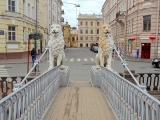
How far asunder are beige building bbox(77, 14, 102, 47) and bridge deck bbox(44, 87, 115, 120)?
78991 mm

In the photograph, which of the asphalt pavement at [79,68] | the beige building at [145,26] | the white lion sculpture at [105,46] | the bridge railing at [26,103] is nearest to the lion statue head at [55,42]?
the white lion sculpture at [105,46]

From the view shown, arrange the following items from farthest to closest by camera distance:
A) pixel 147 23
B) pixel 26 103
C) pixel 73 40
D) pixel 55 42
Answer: pixel 73 40, pixel 147 23, pixel 55 42, pixel 26 103

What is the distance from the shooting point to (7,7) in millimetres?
23234

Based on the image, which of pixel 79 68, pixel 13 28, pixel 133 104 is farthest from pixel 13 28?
pixel 133 104

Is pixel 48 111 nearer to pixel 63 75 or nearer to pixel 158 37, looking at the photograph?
pixel 63 75

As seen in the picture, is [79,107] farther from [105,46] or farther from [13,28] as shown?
[13,28]

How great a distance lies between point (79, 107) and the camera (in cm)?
546

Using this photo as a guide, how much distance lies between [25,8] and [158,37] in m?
17.3

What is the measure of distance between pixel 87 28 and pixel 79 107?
3225 inches

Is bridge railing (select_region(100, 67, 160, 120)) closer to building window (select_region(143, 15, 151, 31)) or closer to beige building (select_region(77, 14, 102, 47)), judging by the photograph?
building window (select_region(143, 15, 151, 31))

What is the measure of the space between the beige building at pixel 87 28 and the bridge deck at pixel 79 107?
7899 cm

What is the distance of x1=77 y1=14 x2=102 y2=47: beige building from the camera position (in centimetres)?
8500

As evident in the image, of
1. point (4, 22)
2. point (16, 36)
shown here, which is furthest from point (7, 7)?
point (16, 36)

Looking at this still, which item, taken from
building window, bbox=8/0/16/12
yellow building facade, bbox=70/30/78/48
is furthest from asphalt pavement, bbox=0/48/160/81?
yellow building facade, bbox=70/30/78/48
